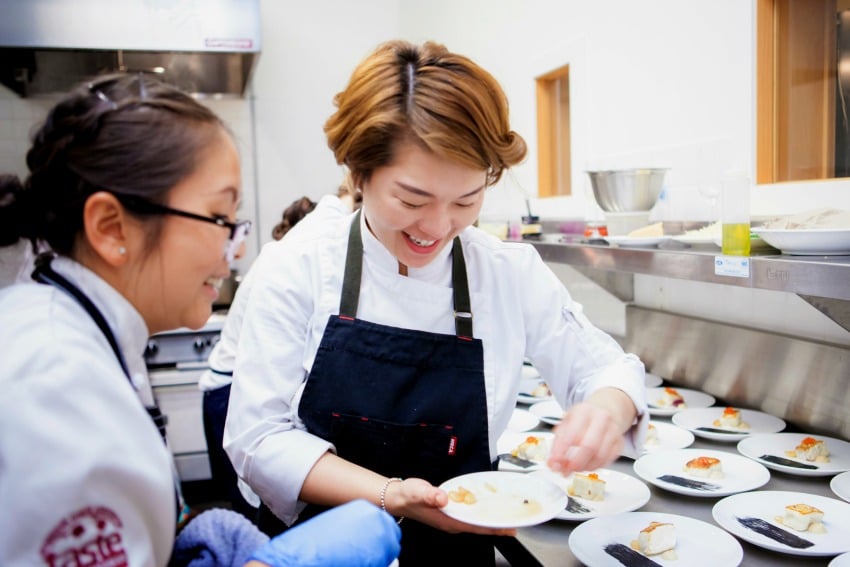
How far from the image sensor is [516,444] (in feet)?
6.86

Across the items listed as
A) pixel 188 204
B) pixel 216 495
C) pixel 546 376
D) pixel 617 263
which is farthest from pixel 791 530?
pixel 216 495

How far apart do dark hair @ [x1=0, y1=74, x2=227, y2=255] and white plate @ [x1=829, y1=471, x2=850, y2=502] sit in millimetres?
1560

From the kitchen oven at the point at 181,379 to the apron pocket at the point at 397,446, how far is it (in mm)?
2954

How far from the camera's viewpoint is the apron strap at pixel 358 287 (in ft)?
5.10

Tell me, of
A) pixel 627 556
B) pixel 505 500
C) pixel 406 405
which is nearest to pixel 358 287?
pixel 406 405

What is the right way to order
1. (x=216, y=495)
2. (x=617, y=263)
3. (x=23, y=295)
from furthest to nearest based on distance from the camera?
1. (x=216, y=495)
2. (x=617, y=263)
3. (x=23, y=295)

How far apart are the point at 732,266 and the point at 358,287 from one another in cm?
89

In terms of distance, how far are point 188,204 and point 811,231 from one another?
1.30 meters

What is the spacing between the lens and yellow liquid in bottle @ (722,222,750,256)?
1.78 m

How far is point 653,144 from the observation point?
9.34ft

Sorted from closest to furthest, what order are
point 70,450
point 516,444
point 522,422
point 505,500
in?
1. point 70,450
2. point 505,500
3. point 516,444
4. point 522,422

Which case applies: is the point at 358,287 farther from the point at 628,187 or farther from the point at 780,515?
the point at 628,187

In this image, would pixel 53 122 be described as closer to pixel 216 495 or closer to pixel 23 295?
pixel 23 295

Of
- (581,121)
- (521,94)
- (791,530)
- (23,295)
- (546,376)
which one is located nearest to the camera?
Result: (23,295)
